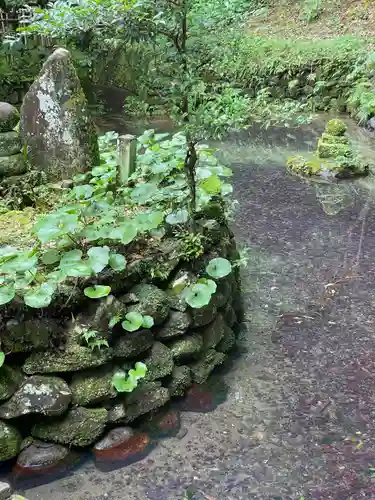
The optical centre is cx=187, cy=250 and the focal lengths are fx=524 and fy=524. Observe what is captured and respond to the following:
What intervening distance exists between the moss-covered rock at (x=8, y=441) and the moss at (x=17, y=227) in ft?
3.84

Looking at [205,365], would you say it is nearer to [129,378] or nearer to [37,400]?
[129,378]

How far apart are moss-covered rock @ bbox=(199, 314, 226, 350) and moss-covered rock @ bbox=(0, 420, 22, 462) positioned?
1.39 metres

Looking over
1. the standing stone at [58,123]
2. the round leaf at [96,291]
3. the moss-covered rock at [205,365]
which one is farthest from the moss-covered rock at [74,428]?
the standing stone at [58,123]

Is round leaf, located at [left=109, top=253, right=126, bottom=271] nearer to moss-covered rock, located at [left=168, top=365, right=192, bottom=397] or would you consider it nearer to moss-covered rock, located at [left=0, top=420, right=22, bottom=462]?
moss-covered rock, located at [left=168, top=365, right=192, bottom=397]

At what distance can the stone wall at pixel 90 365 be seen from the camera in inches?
116

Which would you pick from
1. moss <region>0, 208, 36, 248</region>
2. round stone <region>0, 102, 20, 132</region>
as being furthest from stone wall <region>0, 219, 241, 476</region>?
round stone <region>0, 102, 20, 132</region>

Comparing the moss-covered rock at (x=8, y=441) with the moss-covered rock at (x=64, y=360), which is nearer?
the moss-covered rock at (x=8, y=441)

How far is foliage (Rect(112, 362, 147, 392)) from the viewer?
3.11 m

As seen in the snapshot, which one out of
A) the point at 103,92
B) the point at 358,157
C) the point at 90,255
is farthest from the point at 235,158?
the point at 90,255

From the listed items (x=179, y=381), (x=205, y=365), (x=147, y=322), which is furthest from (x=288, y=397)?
(x=147, y=322)

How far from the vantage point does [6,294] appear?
287 cm

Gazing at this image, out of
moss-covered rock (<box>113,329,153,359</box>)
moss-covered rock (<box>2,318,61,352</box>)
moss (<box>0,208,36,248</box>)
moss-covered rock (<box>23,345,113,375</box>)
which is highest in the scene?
moss (<box>0,208,36,248</box>)

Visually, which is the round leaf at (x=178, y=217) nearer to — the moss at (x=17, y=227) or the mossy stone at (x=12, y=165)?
the moss at (x=17, y=227)

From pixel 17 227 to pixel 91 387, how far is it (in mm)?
1359
